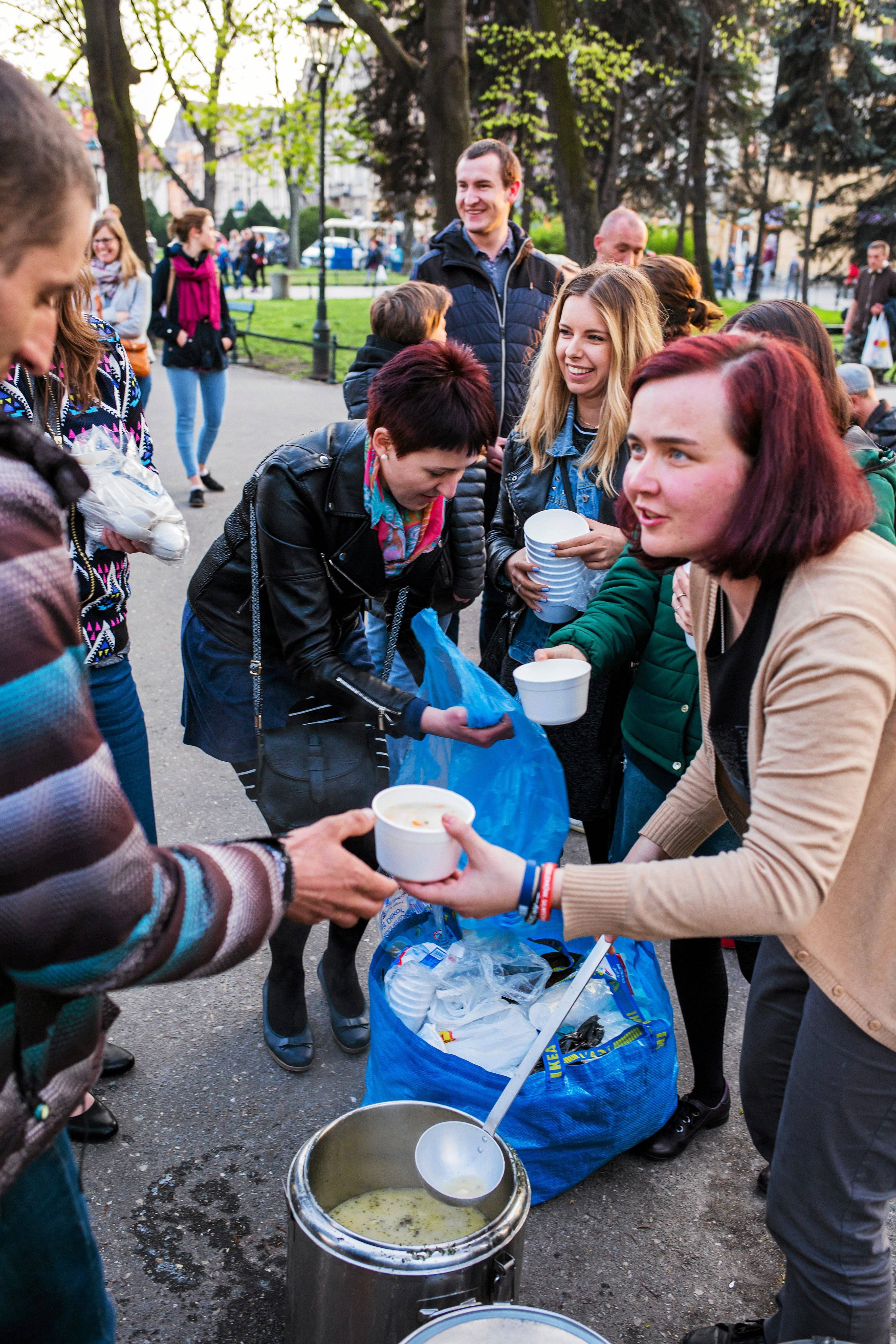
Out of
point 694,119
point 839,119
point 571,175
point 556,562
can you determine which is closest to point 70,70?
point 694,119

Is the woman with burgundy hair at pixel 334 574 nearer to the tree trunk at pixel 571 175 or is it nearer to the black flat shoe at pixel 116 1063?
the black flat shoe at pixel 116 1063

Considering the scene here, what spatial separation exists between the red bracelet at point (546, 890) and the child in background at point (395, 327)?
2.90 metres

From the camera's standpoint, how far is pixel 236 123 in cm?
2666

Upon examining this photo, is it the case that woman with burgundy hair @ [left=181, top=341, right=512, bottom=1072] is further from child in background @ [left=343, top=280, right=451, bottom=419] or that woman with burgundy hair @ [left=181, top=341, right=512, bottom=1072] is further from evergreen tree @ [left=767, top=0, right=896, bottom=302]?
evergreen tree @ [left=767, top=0, right=896, bottom=302]

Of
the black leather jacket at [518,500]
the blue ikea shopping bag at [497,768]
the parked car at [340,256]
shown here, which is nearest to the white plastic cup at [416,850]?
the blue ikea shopping bag at [497,768]

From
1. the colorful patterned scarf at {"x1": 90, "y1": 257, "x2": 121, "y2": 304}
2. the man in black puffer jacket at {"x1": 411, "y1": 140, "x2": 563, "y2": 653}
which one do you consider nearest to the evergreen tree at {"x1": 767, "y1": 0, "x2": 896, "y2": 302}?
the colorful patterned scarf at {"x1": 90, "y1": 257, "x2": 121, "y2": 304}

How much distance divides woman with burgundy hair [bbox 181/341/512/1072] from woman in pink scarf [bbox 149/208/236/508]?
5.68m

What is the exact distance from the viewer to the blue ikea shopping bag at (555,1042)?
7.57 ft

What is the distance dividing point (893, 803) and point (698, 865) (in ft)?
1.03

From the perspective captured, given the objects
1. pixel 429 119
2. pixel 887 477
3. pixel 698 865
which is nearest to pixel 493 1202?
pixel 698 865

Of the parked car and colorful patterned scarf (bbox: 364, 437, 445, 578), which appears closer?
colorful patterned scarf (bbox: 364, 437, 445, 578)

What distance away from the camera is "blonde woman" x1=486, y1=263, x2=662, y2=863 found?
317 cm

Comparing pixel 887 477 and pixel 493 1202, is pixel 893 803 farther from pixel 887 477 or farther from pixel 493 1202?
pixel 887 477

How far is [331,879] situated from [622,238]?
5067 millimetres
